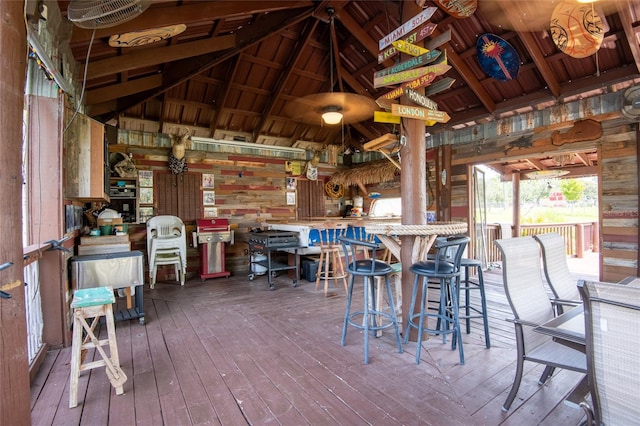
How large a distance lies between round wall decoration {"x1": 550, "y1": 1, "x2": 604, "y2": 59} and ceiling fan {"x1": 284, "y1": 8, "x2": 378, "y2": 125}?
7.19ft

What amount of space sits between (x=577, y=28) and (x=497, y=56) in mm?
1219

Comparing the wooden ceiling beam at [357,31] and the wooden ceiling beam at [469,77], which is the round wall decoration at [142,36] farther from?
the wooden ceiling beam at [469,77]

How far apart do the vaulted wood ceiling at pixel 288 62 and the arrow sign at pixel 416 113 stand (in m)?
0.63

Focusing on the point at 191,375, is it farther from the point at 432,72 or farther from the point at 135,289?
the point at 432,72

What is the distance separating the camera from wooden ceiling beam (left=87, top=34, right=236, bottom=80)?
138 inches

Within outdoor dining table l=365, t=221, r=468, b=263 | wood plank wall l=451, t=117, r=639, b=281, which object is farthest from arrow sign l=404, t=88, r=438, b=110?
wood plank wall l=451, t=117, r=639, b=281

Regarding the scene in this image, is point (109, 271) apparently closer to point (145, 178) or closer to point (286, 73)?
point (145, 178)

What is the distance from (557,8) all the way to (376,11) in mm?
2272

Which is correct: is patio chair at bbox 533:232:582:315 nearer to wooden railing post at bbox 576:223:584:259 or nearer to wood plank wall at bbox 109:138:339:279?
wood plank wall at bbox 109:138:339:279

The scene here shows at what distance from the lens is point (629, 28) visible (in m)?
3.40

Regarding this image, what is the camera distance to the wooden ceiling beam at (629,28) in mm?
3248

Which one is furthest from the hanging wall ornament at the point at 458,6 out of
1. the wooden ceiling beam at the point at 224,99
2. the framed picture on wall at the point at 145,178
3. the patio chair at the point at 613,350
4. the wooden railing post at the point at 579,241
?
the wooden railing post at the point at 579,241

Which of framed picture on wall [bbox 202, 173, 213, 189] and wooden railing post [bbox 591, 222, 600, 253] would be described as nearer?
framed picture on wall [bbox 202, 173, 213, 189]

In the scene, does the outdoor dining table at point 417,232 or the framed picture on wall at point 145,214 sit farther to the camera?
the framed picture on wall at point 145,214
